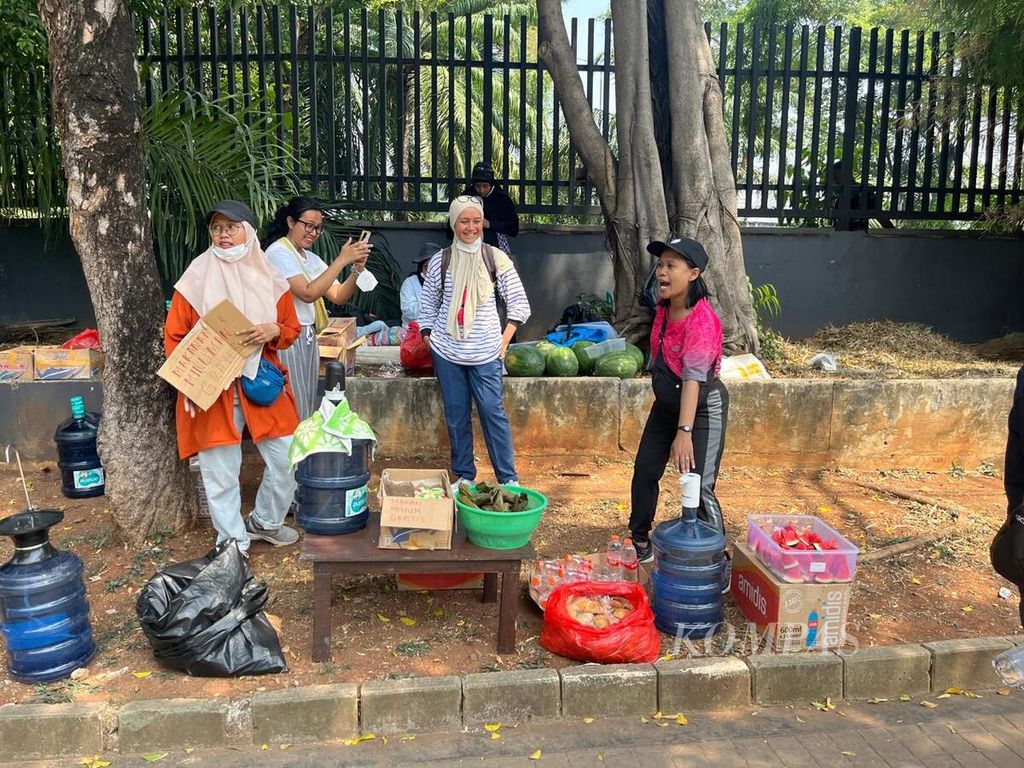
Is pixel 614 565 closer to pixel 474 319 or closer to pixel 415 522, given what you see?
pixel 415 522

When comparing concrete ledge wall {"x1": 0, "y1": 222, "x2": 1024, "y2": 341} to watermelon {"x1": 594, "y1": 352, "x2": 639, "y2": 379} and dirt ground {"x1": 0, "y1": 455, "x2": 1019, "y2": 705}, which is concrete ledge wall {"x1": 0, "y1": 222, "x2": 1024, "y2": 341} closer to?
watermelon {"x1": 594, "y1": 352, "x2": 639, "y2": 379}

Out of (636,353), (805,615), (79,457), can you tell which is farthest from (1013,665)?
(79,457)

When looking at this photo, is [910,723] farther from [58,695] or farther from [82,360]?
[82,360]

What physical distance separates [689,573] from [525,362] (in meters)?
3.05

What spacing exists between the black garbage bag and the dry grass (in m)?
5.10

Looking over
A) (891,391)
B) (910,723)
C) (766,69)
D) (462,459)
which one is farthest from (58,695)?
(766,69)

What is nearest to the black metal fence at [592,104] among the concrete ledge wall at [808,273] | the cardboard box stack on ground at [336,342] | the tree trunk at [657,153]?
the concrete ledge wall at [808,273]

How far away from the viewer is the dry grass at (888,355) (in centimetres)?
746

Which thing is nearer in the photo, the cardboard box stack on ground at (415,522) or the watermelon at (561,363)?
the cardboard box stack on ground at (415,522)

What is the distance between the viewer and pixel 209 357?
436 centimetres

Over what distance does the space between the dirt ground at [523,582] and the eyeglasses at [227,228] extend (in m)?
1.86

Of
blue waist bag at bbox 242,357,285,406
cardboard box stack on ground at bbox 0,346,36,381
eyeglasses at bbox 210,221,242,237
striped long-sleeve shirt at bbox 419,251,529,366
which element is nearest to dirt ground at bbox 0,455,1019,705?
cardboard box stack on ground at bbox 0,346,36,381

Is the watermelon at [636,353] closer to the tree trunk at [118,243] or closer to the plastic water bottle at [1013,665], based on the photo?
the tree trunk at [118,243]

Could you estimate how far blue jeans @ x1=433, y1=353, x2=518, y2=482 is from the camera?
5465mm
